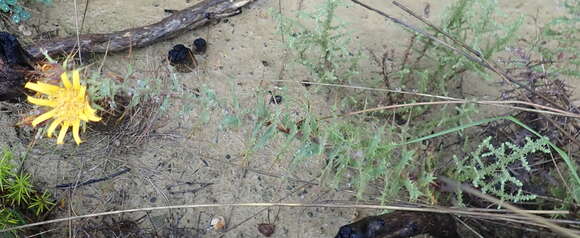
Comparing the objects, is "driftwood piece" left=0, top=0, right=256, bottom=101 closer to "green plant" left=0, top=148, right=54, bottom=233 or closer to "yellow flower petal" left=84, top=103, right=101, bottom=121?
"green plant" left=0, top=148, right=54, bottom=233

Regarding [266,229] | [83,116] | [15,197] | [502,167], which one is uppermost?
[83,116]

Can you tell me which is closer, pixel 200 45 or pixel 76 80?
pixel 76 80

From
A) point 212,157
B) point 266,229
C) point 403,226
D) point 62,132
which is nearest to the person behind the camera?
point 62,132

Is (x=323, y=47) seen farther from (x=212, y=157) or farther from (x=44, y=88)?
(x=44, y=88)

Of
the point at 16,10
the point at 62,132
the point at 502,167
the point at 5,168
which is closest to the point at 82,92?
the point at 62,132

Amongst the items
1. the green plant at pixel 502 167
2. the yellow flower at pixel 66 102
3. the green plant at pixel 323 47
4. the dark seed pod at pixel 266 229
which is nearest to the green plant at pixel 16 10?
the yellow flower at pixel 66 102

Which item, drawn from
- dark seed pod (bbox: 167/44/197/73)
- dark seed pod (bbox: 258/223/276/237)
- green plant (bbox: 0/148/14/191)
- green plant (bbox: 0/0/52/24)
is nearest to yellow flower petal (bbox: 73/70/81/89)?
green plant (bbox: 0/148/14/191)

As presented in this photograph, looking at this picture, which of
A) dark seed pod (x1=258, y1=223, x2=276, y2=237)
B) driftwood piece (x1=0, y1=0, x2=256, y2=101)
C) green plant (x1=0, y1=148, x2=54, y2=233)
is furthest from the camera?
driftwood piece (x1=0, y1=0, x2=256, y2=101)

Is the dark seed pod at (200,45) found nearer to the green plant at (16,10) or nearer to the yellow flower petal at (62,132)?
the green plant at (16,10)
